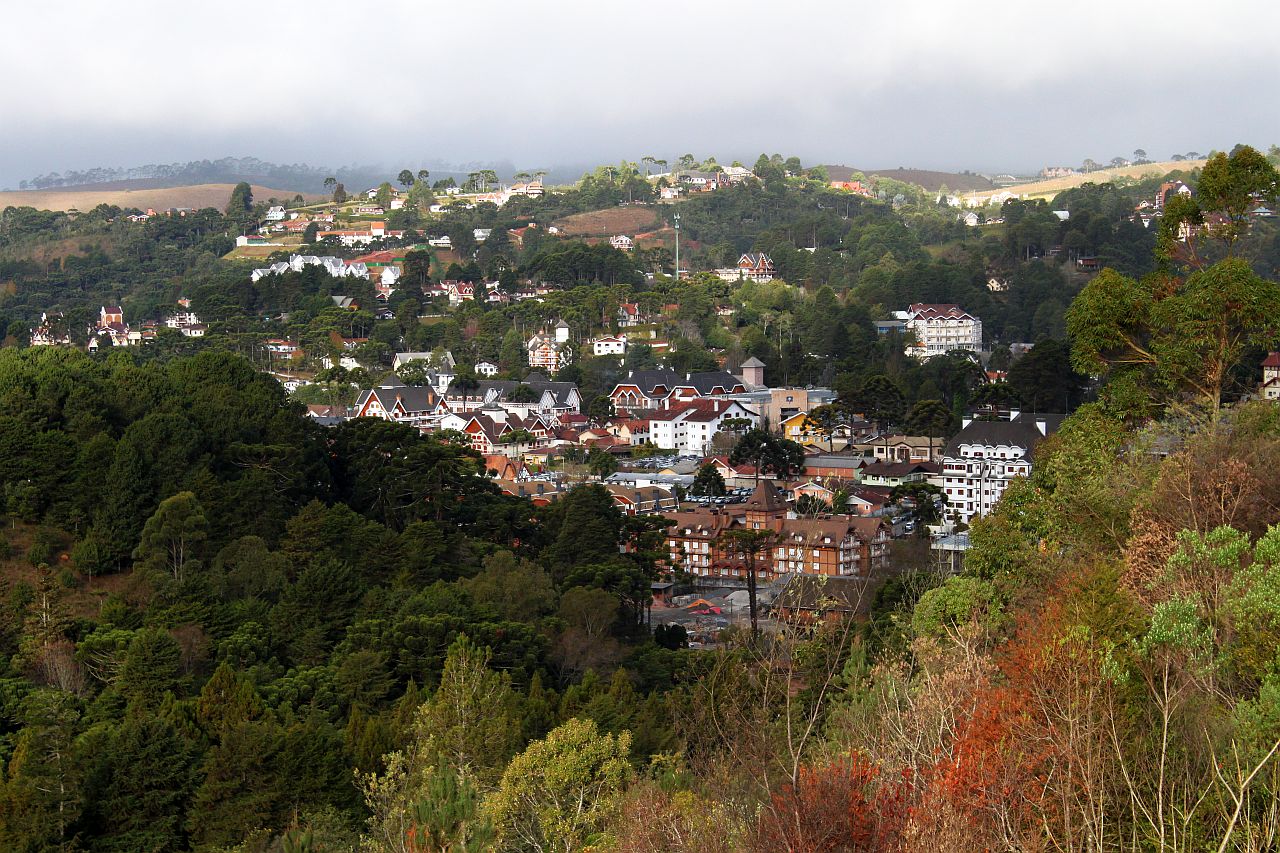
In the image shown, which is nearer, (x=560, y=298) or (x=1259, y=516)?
(x=1259, y=516)

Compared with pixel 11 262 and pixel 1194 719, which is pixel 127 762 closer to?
pixel 1194 719

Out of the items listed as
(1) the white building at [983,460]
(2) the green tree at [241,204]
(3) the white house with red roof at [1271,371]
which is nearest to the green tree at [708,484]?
(1) the white building at [983,460]

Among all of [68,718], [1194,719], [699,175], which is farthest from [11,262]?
[1194,719]

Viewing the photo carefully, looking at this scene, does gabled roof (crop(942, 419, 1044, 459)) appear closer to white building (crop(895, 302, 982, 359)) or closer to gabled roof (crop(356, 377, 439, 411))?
gabled roof (crop(356, 377, 439, 411))

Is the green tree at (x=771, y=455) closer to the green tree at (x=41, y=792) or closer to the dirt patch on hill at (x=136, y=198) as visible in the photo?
→ the green tree at (x=41, y=792)

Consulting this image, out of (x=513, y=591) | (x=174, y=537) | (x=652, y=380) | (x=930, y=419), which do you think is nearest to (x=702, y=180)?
(x=652, y=380)

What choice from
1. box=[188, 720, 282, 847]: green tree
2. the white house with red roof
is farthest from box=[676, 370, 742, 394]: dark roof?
box=[188, 720, 282, 847]: green tree
